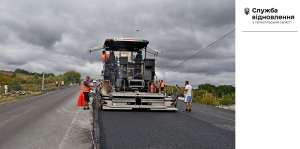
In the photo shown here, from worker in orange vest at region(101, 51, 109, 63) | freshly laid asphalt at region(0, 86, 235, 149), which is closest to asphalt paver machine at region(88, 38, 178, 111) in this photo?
worker in orange vest at region(101, 51, 109, 63)

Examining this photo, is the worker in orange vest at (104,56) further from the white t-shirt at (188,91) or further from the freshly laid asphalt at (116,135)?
the freshly laid asphalt at (116,135)

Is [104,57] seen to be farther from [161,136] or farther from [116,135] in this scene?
[161,136]

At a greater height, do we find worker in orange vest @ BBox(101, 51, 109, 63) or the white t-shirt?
worker in orange vest @ BBox(101, 51, 109, 63)

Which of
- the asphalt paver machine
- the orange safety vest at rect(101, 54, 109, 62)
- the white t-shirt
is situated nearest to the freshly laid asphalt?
the asphalt paver machine

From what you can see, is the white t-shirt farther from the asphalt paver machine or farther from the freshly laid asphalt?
the freshly laid asphalt

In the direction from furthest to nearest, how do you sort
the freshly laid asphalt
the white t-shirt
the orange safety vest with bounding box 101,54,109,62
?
Answer: the white t-shirt, the orange safety vest with bounding box 101,54,109,62, the freshly laid asphalt

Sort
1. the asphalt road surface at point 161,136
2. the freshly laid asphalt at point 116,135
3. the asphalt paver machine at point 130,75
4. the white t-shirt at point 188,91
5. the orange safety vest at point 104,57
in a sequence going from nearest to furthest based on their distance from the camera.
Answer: the asphalt road surface at point 161,136 → the freshly laid asphalt at point 116,135 → the asphalt paver machine at point 130,75 → the orange safety vest at point 104,57 → the white t-shirt at point 188,91

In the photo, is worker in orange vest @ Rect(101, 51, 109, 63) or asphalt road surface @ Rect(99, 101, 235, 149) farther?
worker in orange vest @ Rect(101, 51, 109, 63)

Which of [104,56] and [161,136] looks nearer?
[161,136]

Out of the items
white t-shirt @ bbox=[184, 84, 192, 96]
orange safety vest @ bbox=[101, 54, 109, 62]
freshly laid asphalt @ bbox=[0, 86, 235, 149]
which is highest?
orange safety vest @ bbox=[101, 54, 109, 62]

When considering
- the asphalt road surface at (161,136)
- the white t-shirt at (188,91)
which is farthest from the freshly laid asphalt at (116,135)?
the white t-shirt at (188,91)

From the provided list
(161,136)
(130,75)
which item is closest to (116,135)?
(161,136)

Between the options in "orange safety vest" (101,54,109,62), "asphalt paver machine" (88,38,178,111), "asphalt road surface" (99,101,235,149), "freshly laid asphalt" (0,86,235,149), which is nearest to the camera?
"asphalt road surface" (99,101,235,149)

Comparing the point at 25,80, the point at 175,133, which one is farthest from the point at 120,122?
the point at 25,80
